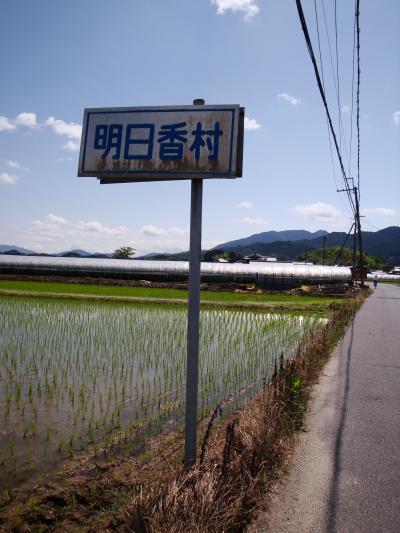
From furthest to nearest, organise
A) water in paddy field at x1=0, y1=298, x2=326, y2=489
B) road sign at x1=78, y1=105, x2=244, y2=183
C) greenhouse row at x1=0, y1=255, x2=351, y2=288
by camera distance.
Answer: greenhouse row at x1=0, y1=255, x2=351, y2=288 < water in paddy field at x1=0, y1=298, x2=326, y2=489 < road sign at x1=78, y1=105, x2=244, y2=183

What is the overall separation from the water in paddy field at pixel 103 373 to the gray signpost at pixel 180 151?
239 centimetres

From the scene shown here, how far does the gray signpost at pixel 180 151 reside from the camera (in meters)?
2.79

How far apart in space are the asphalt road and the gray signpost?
0.94 meters

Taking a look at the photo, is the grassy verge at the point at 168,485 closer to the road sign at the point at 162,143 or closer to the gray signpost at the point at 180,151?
the gray signpost at the point at 180,151

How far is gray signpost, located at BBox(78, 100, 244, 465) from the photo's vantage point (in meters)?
2.79

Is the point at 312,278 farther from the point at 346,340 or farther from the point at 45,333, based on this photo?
the point at 45,333

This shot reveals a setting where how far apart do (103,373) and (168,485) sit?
500cm

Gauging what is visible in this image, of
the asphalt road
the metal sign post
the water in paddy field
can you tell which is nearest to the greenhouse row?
the water in paddy field

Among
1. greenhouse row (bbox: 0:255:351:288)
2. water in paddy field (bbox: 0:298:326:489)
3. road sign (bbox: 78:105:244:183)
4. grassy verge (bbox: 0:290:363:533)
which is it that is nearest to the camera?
grassy verge (bbox: 0:290:363:533)

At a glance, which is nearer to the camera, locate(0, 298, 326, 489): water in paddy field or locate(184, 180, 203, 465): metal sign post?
locate(184, 180, 203, 465): metal sign post

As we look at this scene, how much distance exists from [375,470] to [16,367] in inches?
253

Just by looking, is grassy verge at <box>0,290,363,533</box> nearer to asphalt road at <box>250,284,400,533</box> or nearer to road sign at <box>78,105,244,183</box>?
asphalt road at <box>250,284,400,533</box>

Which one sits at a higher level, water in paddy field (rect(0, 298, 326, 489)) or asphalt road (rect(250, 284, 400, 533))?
asphalt road (rect(250, 284, 400, 533))

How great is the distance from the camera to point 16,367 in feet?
25.1
